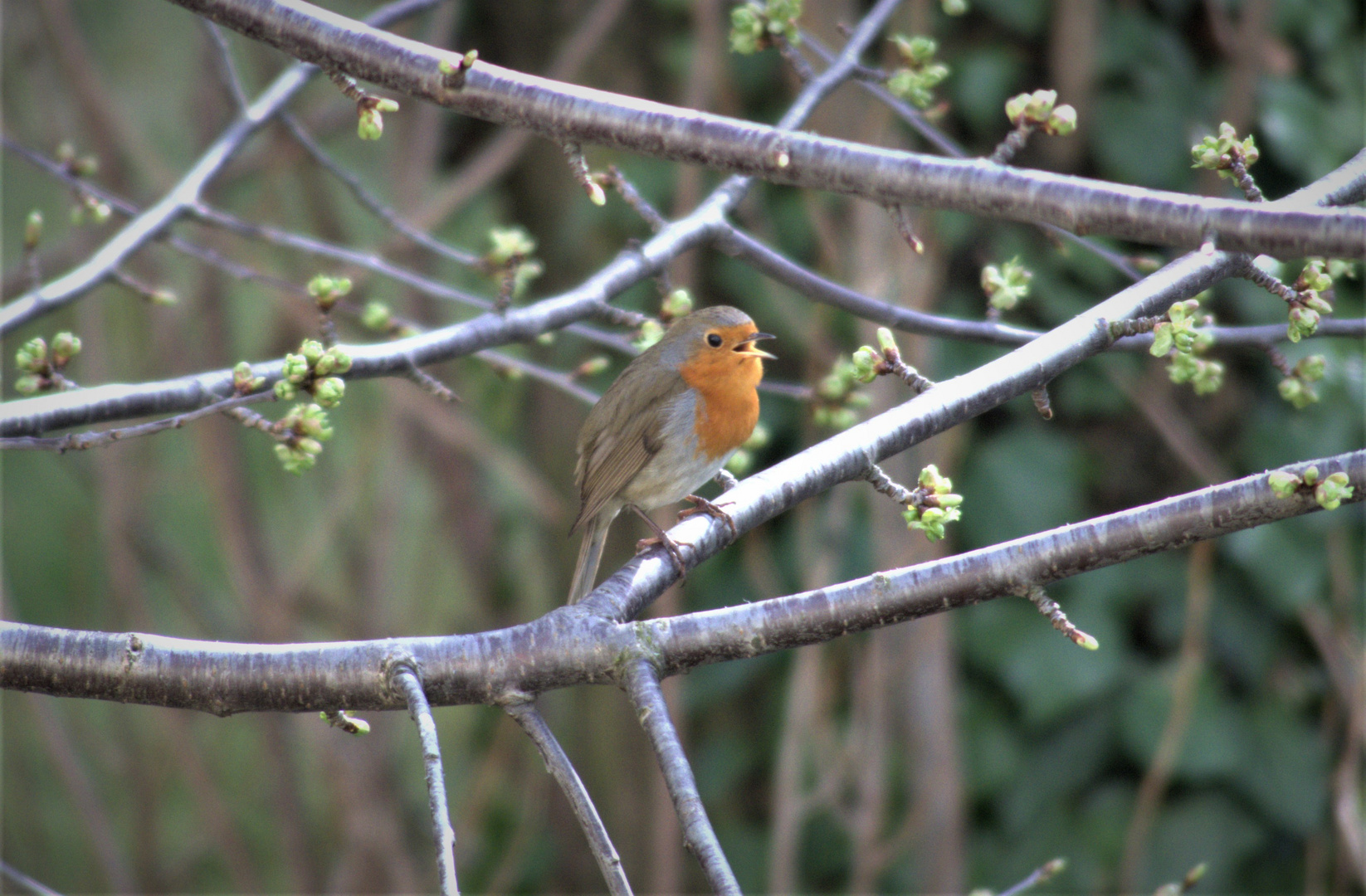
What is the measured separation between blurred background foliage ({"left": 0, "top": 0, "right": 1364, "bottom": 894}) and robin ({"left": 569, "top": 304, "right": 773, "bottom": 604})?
66 centimetres

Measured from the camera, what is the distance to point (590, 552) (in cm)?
348

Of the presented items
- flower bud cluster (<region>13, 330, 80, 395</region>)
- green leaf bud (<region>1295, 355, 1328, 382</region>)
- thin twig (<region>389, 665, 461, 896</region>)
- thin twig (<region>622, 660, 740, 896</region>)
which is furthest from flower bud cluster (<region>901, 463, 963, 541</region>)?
flower bud cluster (<region>13, 330, 80, 395</region>)

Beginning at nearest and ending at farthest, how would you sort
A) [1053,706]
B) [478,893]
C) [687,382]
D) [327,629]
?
[687,382] < [1053,706] < [478,893] < [327,629]

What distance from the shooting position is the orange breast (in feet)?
10.0

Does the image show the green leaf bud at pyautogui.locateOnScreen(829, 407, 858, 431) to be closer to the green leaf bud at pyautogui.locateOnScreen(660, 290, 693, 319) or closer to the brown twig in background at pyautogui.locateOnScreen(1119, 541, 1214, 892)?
the green leaf bud at pyautogui.locateOnScreen(660, 290, 693, 319)

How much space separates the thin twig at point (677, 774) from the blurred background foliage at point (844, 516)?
2.20 m

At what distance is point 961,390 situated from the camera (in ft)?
6.06

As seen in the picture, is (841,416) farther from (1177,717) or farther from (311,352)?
(1177,717)

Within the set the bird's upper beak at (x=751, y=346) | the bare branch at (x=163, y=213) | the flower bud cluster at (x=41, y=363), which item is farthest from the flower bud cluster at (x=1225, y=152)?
the flower bud cluster at (x=41, y=363)

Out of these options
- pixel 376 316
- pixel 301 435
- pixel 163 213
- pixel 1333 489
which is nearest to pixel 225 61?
pixel 163 213

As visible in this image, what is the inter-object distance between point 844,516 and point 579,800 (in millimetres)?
2600

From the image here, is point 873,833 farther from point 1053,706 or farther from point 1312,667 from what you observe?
point 1312,667

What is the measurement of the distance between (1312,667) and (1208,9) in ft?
7.20

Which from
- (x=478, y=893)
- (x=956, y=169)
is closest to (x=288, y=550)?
(x=478, y=893)
